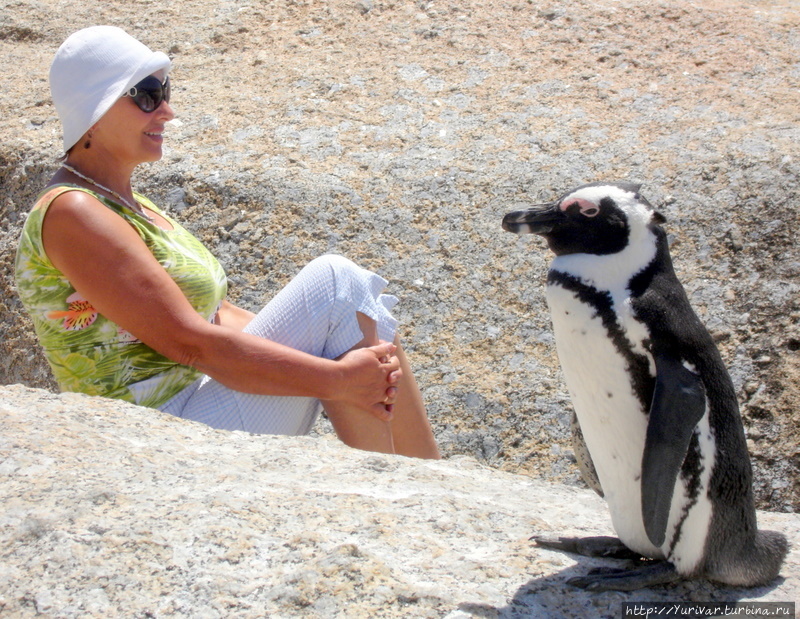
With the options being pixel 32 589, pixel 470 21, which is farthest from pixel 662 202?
pixel 32 589

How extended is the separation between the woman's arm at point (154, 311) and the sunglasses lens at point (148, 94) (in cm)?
30

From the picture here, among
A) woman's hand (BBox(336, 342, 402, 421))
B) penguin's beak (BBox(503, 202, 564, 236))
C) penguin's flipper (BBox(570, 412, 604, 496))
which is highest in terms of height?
penguin's beak (BBox(503, 202, 564, 236))

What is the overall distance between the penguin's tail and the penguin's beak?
63 centimetres

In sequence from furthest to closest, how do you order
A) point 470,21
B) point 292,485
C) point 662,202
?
point 470,21, point 662,202, point 292,485

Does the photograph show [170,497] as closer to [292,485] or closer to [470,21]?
[292,485]

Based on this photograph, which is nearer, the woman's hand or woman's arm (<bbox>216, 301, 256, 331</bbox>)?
the woman's hand

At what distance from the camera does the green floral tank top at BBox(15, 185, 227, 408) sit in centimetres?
209

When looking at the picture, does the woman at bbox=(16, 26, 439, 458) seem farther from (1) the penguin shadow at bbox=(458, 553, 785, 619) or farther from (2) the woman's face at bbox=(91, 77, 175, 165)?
(1) the penguin shadow at bbox=(458, 553, 785, 619)

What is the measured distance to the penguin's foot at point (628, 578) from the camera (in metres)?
1.45

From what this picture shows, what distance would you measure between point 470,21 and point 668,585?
3.01 m

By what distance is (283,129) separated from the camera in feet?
11.8

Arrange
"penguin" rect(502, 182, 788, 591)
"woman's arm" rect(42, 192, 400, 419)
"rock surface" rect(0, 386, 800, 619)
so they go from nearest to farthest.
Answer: "rock surface" rect(0, 386, 800, 619) → "penguin" rect(502, 182, 788, 591) → "woman's arm" rect(42, 192, 400, 419)

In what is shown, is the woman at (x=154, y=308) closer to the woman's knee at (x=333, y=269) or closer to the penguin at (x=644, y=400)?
the woman's knee at (x=333, y=269)

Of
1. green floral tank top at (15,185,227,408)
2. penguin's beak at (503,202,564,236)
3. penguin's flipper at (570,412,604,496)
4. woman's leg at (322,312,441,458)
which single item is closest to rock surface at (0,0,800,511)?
woman's leg at (322,312,441,458)
